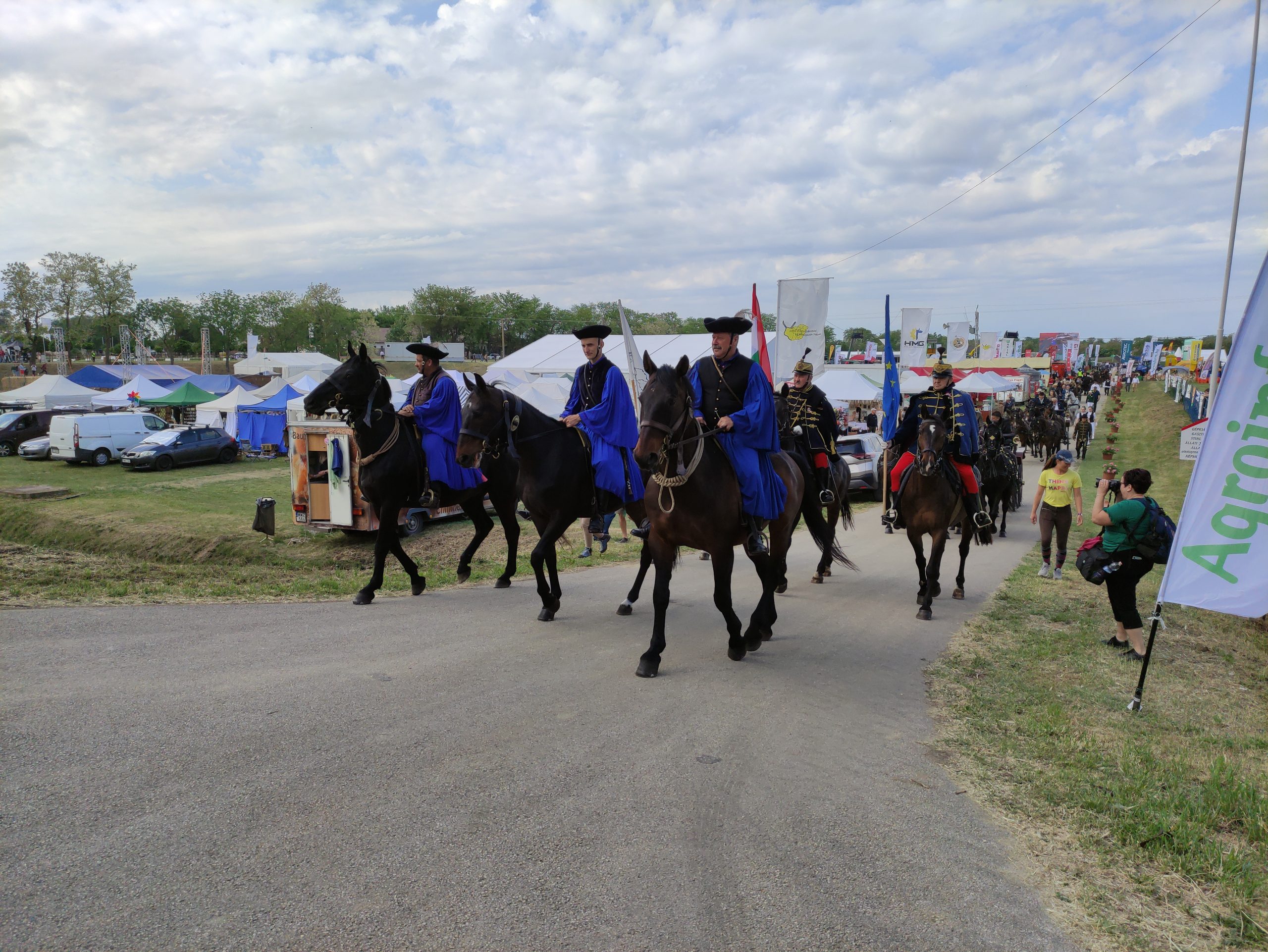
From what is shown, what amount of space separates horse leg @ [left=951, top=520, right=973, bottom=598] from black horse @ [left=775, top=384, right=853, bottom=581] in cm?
166

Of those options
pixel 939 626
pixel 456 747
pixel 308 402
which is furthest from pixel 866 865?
pixel 308 402

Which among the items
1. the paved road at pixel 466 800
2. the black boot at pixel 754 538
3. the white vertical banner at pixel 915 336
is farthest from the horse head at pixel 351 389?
the white vertical banner at pixel 915 336

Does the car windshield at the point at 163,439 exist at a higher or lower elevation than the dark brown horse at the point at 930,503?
lower

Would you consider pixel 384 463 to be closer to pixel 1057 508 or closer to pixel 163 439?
pixel 1057 508

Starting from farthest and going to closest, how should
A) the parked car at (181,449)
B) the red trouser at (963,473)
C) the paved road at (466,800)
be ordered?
the parked car at (181,449) → the red trouser at (963,473) → the paved road at (466,800)

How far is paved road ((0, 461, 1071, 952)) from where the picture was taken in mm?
3176

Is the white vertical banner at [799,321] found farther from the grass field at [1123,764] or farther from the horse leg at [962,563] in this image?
the grass field at [1123,764]

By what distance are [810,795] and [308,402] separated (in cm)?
660

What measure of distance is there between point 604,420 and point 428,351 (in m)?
2.64

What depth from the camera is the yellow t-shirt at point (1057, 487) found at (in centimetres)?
1226

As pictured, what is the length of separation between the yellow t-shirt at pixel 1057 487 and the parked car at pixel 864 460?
786cm

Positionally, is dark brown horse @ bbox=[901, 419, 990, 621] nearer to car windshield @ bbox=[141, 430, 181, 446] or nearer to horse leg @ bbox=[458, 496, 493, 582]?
horse leg @ bbox=[458, 496, 493, 582]

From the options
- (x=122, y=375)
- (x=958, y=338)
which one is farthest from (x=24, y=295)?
(x=958, y=338)

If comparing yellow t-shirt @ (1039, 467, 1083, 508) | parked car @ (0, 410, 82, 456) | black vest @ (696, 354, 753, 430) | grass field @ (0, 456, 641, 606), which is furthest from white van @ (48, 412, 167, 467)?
yellow t-shirt @ (1039, 467, 1083, 508)
